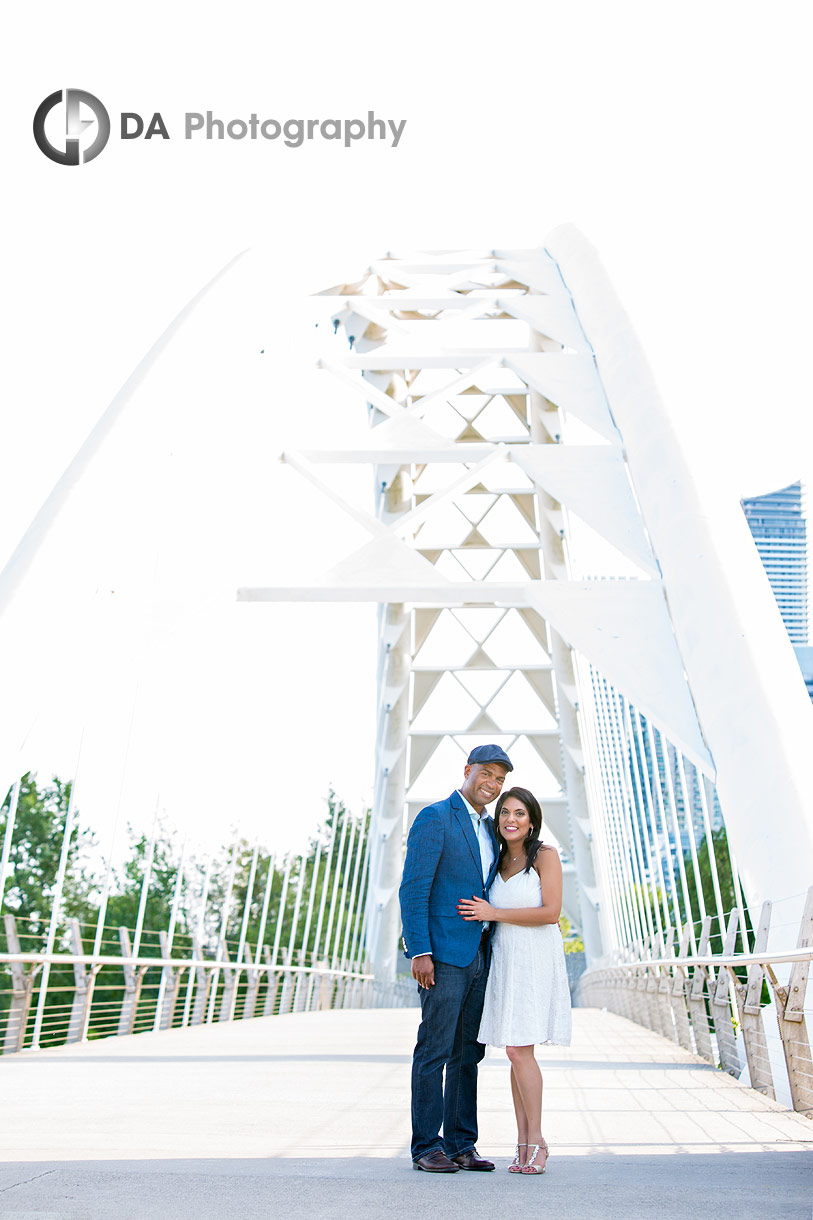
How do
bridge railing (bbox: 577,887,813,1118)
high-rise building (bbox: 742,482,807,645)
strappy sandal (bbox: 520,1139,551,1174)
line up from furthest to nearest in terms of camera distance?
high-rise building (bbox: 742,482,807,645) → bridge railing (bbox: 577,887,813,1118) → strappy sandal (bbox: 520,1139,551,1174)

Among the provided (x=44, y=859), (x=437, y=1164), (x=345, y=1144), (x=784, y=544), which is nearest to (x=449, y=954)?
(x=437, y=1164)

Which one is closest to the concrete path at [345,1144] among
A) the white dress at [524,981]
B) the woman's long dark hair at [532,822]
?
the white dress at [524,981]

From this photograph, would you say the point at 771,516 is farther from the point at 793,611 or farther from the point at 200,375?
the point at 200,375

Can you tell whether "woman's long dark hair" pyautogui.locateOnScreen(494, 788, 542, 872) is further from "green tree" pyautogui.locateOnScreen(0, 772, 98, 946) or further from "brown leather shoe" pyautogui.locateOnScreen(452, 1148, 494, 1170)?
"green tree" pyautogui.locateOnScreen(0, 772, 98, 946)

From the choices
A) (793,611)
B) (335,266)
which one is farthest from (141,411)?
(793,611)

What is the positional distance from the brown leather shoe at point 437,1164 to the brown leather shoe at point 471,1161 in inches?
3.7

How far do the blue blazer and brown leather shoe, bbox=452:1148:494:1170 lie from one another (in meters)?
0.52

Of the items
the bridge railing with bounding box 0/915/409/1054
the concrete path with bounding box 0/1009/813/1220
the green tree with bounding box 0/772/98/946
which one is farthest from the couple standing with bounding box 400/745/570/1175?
the green tree with bounding box 0/772/98/946

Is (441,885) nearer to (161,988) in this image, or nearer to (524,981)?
(524,981)

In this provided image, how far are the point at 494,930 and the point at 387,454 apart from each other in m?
7.59

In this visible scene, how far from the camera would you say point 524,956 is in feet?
13.1

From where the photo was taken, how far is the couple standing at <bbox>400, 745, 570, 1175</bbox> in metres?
3.94

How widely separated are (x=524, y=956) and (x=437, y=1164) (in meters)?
0.60

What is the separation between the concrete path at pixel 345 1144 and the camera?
10.4ft
